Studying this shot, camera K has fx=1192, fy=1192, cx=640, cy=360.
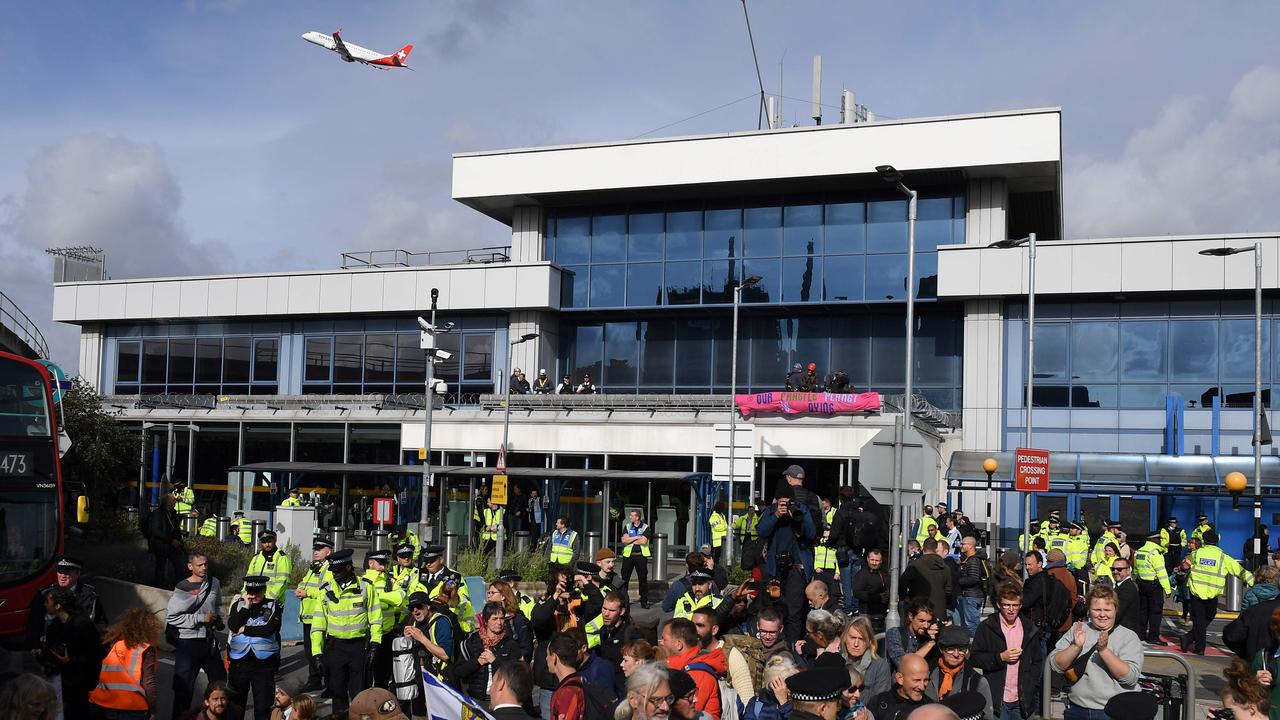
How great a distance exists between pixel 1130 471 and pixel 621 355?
17568 millimetres

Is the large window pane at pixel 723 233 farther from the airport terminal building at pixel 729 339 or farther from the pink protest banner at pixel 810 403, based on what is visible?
the pink protest banner at pixel 810 403

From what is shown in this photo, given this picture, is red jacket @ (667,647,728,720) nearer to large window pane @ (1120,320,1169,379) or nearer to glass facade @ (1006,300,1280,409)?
glass facade @ (1006,300,1280,409)

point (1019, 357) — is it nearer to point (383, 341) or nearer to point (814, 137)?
point (814, 137)

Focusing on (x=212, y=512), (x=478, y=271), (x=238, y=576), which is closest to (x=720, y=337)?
(x=478, y=271)

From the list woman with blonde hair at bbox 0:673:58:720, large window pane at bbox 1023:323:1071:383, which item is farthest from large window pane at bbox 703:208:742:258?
woman with blonde hair at bbox 0:673:58:720

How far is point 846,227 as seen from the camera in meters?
39.3

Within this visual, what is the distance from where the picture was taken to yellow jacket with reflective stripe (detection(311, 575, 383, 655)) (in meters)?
11.4

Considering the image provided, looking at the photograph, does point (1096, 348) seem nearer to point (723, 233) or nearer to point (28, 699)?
point (723, 233)

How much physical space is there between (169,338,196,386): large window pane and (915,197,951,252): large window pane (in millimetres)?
28302

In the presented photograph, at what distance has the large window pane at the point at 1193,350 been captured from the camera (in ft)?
120

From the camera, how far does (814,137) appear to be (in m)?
38.5

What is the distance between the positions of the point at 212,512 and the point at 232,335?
10.7 metres

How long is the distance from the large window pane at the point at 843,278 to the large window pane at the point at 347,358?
1752cm

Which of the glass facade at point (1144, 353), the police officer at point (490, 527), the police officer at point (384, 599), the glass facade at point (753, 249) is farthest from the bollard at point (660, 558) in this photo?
the glass facade at point (1144, 353)
